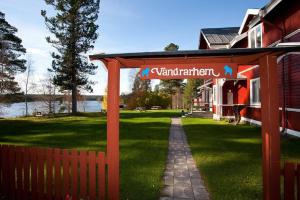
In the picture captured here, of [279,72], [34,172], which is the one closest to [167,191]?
[34,172]

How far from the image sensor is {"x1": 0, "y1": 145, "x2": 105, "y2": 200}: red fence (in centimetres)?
500

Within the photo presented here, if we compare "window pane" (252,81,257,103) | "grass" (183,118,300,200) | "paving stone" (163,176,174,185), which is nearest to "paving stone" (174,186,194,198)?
"paving stone" (163,176,174,185)

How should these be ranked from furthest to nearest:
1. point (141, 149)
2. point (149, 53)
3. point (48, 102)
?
point (48, 102) → point (141, 149) → point (149, 53)

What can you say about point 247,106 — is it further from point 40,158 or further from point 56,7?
point 56,7

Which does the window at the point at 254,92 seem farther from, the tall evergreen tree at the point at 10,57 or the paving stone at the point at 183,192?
the tall evergreen tree at the point at 10,57

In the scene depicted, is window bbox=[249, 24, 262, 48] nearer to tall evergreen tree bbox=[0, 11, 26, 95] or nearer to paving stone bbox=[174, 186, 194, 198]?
paving stone bbox=[174, 186, 194, 198]

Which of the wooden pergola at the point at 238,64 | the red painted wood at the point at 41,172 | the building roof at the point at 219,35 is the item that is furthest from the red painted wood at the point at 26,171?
the building roof at the point at 219,35

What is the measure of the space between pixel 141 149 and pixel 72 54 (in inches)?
953

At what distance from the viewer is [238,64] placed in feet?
15.2

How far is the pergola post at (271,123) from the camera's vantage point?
4.34m

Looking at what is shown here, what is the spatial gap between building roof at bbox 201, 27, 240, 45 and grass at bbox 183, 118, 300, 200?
48.5 feet

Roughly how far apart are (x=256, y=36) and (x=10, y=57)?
2669 cm

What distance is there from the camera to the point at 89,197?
5090mm

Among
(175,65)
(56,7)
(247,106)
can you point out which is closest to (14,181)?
(175,65)
